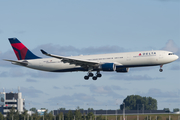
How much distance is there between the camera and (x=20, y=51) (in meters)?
81.9

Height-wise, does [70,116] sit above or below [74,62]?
below

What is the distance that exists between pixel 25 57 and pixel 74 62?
15327mm

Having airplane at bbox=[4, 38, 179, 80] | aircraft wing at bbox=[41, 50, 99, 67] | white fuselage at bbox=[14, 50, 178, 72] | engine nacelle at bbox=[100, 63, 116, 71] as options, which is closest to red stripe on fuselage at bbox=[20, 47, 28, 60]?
airplane at bbox=[4, 38, 179, 80]

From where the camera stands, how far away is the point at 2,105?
179500mm

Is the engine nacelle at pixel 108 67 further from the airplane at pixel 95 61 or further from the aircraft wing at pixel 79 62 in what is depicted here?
the aircraft wing at pixel 79 62

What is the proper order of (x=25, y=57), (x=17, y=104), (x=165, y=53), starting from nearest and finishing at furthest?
(x=165, y=53)
(x=25, y=57)
(x=17, y=104)

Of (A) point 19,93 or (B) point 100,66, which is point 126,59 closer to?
(B) point 100,66

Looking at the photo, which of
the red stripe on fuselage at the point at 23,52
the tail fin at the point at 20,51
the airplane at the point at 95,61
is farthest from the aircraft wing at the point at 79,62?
the red stripe on fuselage at the point at 23,52

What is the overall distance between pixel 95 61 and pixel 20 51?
21.0m

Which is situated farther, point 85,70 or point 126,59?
point 85,70

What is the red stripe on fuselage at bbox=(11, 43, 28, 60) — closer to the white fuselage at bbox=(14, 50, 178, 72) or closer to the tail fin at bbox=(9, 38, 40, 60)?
the tail fin at bbox=(9, 38, 40, 60)

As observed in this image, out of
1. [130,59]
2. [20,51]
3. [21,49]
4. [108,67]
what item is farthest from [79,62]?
[21,49]

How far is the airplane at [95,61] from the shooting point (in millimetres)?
67438

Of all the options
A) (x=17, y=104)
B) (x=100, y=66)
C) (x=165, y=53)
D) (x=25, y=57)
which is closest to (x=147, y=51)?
(x=165, y=53)
